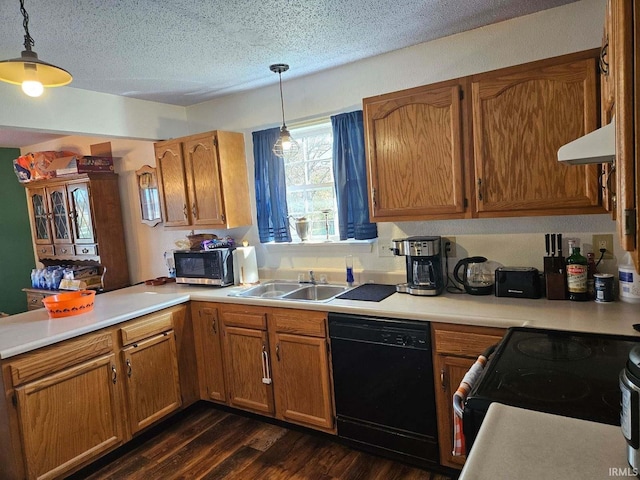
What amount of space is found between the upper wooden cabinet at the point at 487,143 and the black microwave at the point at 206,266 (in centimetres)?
127

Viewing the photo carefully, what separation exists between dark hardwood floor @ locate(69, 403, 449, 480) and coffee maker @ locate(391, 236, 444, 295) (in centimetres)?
99

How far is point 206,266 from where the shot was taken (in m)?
3.22

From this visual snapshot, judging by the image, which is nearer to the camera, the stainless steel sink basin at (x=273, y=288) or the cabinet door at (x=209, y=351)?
the cabinet door at (x=209, y=351)

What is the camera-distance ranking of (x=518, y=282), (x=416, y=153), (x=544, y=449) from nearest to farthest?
(x=544, y=449) → (x=518, y=282) → (x=416, y=153)

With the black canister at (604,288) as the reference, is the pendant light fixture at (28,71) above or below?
above

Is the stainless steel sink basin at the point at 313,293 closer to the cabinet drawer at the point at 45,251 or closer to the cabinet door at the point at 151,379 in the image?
the cabinet door at the point at 151,379

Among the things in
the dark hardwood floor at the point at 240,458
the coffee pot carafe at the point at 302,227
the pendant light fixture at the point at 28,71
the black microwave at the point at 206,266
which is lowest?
the dark hardwood floor at the point at 240,458

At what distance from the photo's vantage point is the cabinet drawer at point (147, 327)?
2582 millimetres

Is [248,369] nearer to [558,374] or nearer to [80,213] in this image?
[558,374]

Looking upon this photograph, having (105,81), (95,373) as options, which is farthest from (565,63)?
(95,373)

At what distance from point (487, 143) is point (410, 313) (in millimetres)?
960

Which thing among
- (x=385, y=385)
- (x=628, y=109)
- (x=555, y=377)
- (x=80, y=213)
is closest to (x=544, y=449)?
(x=555, y=377)

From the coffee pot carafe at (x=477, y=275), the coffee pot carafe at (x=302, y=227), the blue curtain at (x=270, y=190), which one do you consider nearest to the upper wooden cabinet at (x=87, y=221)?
the blue curtain at (x=270, y=190)

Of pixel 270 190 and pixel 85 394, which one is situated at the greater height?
pixel 270 190
